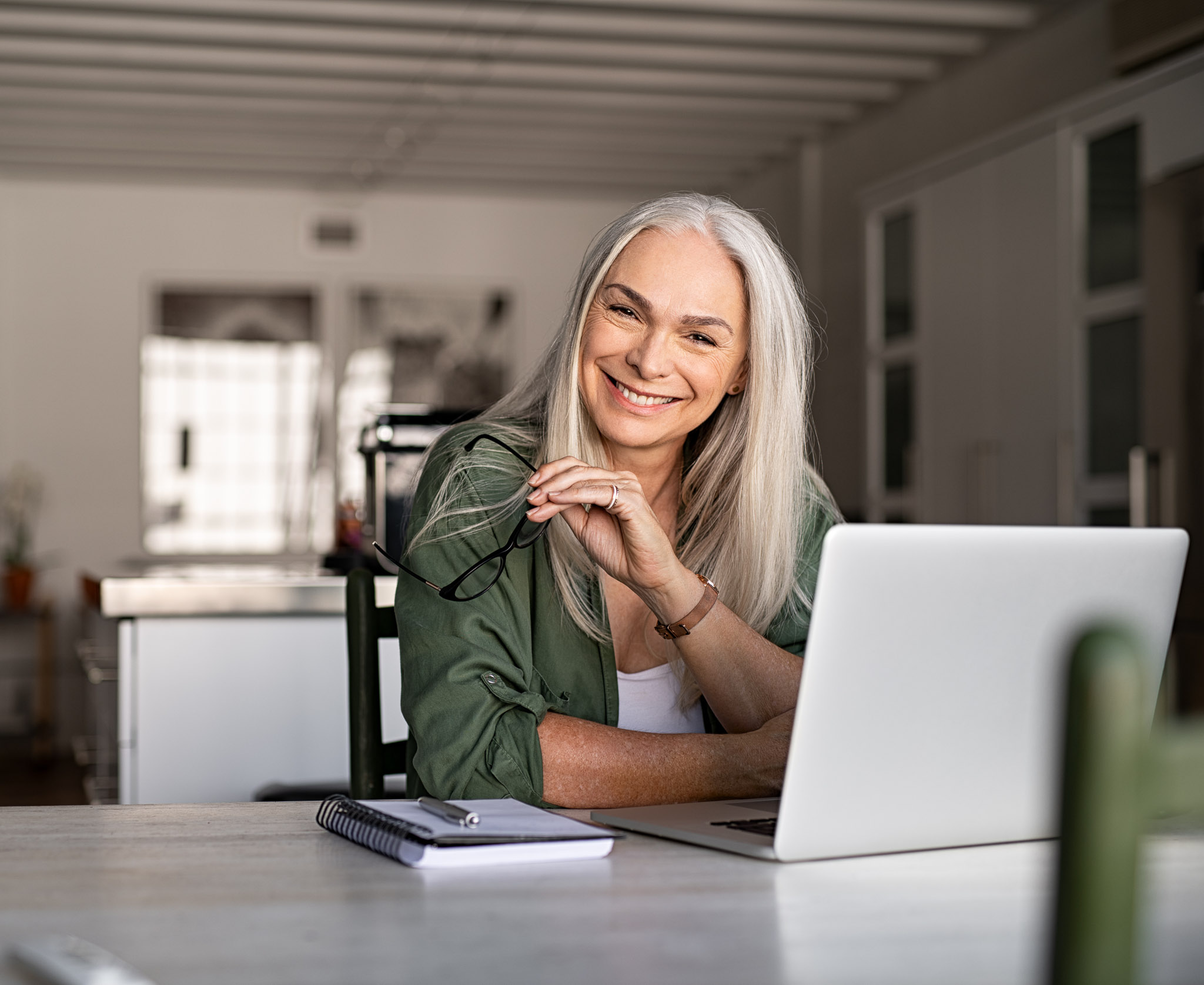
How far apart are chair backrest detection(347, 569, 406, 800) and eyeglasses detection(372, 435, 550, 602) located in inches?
7.4

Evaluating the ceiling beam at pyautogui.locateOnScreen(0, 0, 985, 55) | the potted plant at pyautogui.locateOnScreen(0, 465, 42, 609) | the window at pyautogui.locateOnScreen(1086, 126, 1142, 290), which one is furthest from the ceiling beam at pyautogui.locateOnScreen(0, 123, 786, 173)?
the window at pyautogui.locateOnScreen(1086, 126, 1142, 290)

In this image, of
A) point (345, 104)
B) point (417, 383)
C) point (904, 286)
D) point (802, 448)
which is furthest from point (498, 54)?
point (802, 448)

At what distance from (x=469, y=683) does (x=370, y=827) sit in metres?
0.34

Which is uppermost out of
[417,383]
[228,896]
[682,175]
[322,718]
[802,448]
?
[682,175]

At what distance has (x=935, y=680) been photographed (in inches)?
38.3

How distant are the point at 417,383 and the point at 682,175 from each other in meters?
1.88

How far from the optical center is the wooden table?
2.33 feet

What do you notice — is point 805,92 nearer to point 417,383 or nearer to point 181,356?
point 417,383

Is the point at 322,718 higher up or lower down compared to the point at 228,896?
lower down

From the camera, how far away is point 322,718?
8.09 feet

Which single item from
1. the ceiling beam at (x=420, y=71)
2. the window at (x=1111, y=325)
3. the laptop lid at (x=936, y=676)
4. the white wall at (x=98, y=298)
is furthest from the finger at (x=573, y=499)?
the white wall at (x=98, y=298)

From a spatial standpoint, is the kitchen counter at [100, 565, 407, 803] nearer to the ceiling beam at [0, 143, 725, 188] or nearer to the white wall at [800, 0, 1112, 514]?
the white wall at [800, 0, 1112, 514]

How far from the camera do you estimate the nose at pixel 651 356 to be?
1590 millimetres

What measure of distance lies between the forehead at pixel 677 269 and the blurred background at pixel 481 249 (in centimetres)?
84
